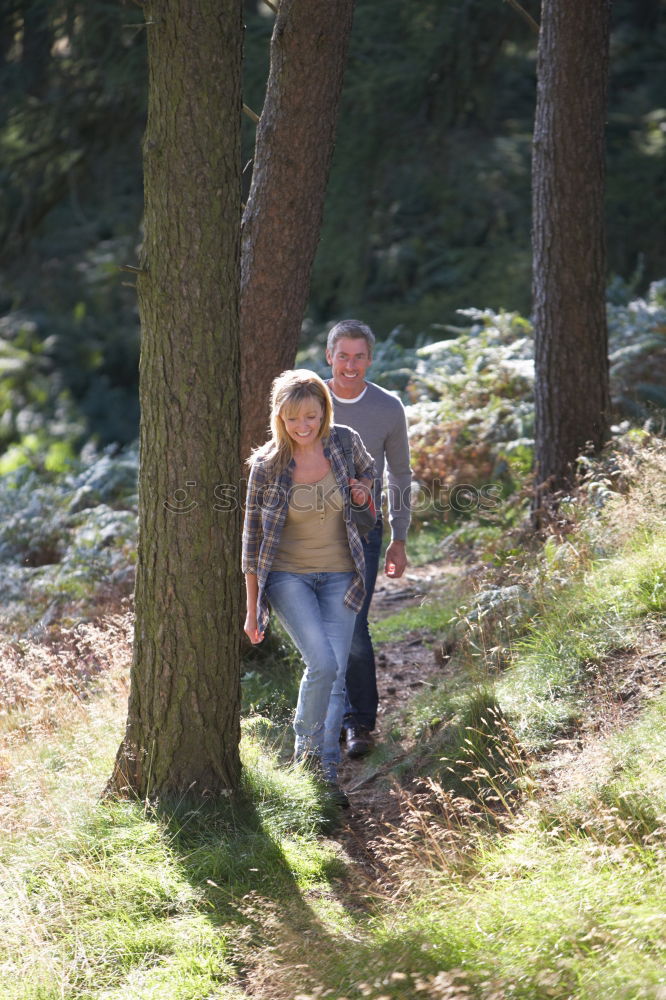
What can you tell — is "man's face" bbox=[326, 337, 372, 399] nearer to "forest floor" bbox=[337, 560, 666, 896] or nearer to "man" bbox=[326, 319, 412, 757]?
"man" bbox=[326, 319, 412, 757]

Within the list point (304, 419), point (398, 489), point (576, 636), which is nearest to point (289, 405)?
point (304, 419)

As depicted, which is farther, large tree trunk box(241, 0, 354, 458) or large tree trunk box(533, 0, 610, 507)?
large tree trunk box(533, 0, 610, 507)

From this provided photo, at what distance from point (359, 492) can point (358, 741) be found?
1.57m

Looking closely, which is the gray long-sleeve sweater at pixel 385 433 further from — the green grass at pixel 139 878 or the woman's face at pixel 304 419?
the green grass at pixel 139 878

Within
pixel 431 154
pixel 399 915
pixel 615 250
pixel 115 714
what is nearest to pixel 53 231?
pixel 431 154

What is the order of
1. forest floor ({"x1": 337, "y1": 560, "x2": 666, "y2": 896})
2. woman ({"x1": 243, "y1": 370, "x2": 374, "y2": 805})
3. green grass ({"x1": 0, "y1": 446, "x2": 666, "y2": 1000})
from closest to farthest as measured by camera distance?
green grass ({"x1": 0, "y1": 446, "x2": 666, "y2": 1000})
forest floor ({"x1": 337, "y1": 560, "x2": 666, "y2": 896})
woman ({"x1": 243, "y1": 370, "x2": 374, "y2": 805})

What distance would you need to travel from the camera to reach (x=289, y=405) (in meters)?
4.70

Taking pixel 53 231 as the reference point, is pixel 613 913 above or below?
below

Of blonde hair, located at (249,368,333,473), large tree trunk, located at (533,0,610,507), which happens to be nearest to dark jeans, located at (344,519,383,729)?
blonde hair, located at (249,368,333,473)

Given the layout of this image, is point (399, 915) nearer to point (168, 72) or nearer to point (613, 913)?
point (613, 913)

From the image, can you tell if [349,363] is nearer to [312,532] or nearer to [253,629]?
[312,532]

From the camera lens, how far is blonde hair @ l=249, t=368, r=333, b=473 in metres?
4.69

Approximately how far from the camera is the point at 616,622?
4.99 m

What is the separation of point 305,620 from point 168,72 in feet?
7.91
